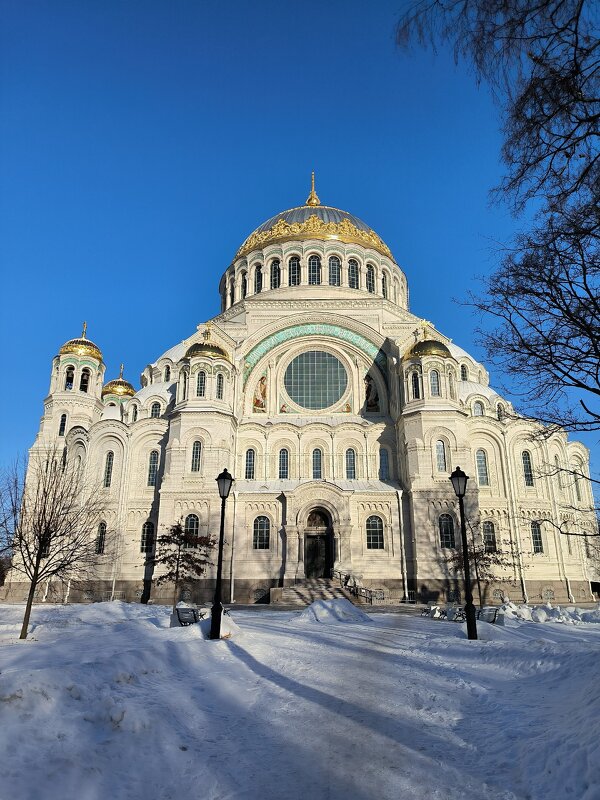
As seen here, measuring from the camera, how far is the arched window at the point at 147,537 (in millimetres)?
34062

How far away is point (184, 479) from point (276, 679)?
24705 mm

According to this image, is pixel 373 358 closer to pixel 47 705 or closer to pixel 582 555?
pixel 582 555

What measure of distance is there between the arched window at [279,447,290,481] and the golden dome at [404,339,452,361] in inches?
354

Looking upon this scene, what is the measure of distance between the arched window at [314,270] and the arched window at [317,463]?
13803 mm

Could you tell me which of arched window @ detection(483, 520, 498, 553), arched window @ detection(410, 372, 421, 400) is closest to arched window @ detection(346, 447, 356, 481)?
arched window @ detection(410, 372, 421, 400)

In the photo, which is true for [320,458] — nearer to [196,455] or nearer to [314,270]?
[196,455]

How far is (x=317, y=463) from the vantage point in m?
35.6

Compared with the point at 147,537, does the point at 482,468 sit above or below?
above

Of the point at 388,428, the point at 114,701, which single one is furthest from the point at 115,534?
the point at 114,701

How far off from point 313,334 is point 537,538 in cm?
1800

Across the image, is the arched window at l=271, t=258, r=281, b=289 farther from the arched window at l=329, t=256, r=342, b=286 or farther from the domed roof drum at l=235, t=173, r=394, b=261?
the arched window at l=329, t=256, r=342, b=286

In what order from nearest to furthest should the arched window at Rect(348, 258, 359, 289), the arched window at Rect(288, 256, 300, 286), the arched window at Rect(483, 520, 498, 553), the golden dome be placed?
the arched window at Rect(483, 520, 498, 553) → the golden dome → the arched window at Rect(288, 256, 300, 286) → the arched window at Rect(348, 258, 359, 289)

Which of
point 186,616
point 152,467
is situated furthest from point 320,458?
point 186,616

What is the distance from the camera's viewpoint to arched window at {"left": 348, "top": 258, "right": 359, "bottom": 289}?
4416 centimetres
